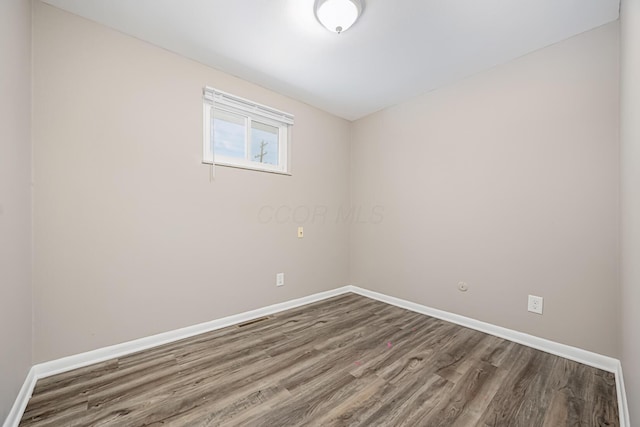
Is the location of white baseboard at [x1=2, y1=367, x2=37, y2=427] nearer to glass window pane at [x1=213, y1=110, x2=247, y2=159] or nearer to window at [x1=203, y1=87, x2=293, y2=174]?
window at [x1=203, y1=87, x2=293, y2=174]

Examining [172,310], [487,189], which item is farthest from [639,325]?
[172,310]

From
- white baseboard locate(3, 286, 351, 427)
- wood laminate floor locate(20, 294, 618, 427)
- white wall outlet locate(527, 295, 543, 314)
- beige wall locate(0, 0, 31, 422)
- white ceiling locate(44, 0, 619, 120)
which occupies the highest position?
white ceiling locate(44, 0, 619, 120)

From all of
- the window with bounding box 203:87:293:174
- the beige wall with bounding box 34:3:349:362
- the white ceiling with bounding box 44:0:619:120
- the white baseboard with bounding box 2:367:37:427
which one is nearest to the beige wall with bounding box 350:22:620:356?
the white ceiling with bounding box 44:0:619:120

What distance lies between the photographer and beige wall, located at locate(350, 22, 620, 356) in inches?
70.9

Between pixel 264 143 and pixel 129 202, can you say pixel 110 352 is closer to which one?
pixel 129 202

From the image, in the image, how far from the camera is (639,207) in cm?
103

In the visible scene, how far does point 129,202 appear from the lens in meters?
1.93

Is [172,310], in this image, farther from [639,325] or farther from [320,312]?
[639,325]

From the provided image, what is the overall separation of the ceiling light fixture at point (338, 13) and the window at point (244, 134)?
1132 millimetres

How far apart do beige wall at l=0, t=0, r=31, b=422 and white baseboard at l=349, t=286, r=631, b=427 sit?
2961 mm

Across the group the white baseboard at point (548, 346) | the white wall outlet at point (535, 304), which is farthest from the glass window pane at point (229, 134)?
the white wall outlet at point (535, 304)

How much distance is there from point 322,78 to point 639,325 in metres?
2.62

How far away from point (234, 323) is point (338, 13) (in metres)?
2.62

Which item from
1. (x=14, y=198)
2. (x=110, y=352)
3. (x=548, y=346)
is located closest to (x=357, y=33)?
(x=14, y=198)
